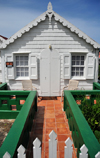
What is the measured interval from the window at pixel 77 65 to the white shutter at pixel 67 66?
0.36 m

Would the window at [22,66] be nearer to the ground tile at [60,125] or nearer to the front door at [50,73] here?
the front door at [50,73]

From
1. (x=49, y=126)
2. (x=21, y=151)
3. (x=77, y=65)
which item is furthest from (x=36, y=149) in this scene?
(x=77, y=65)

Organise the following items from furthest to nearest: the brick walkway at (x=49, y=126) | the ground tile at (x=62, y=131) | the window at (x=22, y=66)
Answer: the window at (x=22, y=66) < the ground tile at (x=62, y=131) < the brick walkway at (x=49, y=126)

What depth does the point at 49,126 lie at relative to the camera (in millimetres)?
4121

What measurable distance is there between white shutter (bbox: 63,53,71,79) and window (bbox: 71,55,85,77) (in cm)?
36

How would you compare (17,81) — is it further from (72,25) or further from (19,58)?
(72,25)

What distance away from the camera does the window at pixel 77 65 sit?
7203 millimetres

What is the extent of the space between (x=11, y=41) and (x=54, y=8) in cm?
268

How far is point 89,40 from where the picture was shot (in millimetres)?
6668

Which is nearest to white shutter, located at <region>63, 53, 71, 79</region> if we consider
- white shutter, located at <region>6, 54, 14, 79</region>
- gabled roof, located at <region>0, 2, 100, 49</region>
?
gabled roof, located at <region>0, 2, 100, 49</region>

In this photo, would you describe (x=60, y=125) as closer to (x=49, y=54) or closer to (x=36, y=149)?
(x=36, y=149)

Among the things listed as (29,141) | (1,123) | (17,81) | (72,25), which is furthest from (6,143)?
(72,25)

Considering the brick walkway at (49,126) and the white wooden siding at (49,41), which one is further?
the white wooden siding at (49,41)

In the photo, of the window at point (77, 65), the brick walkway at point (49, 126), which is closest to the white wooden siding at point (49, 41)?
the window at point (77, 65)
